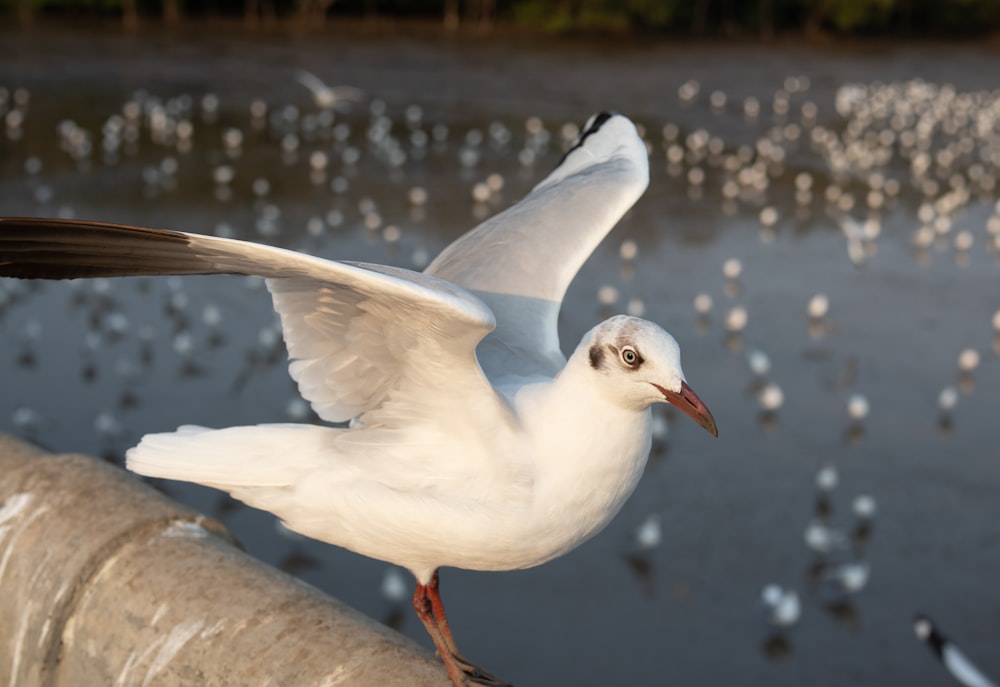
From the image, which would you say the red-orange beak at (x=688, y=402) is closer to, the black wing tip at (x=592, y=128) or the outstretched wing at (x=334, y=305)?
the outstretched wing at (x=334, y=305)

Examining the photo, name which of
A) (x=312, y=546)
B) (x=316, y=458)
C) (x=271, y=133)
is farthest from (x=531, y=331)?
(x=271, y=133)

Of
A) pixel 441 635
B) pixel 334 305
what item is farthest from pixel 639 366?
pixel 441 635

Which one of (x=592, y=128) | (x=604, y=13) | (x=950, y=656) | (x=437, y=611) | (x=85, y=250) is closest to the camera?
(x=85, y=250)

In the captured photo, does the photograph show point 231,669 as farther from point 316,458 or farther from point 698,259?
point 698,259

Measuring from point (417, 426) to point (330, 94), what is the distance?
1667 cm

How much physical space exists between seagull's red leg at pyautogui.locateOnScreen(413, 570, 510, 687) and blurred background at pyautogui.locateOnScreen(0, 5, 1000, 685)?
2.75 metres

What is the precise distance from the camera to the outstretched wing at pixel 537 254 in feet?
12.9

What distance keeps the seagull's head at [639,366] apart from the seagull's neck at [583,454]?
47 mm

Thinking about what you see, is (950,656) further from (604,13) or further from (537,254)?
(604,13)

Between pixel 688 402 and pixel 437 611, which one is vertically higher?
A: pixel 688 402

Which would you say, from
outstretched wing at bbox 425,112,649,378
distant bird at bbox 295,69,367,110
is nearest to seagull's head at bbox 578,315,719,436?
outstretched wing at bbox 425,112,649,378

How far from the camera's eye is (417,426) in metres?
3.45

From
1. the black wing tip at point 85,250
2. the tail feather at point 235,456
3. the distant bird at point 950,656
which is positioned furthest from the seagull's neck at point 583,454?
the distant bird at point 950,656

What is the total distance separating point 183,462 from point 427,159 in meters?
14.2
